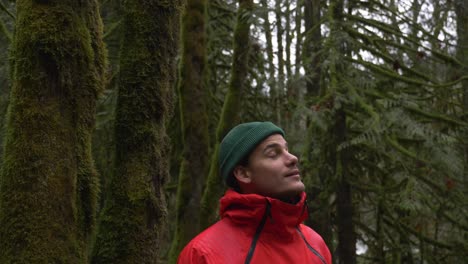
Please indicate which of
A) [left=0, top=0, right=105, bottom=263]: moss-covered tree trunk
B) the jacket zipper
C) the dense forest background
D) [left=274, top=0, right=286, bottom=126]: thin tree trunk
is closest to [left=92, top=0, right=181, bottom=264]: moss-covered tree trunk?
the dense forest background

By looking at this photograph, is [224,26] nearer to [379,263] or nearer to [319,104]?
[319,104]

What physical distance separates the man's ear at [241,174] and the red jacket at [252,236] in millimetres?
105

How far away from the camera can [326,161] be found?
24.8 feet

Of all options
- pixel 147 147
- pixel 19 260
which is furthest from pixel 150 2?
pixel 19 260

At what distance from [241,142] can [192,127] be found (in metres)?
3.88

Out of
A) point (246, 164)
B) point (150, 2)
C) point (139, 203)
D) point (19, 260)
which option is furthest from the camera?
point (150, 2)

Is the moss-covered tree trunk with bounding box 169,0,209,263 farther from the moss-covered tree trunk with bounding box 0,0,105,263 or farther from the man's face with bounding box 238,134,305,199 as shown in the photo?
the man's face with bounding box 238,134,305,199

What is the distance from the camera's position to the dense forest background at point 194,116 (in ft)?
8.11

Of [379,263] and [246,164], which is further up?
[246,164]

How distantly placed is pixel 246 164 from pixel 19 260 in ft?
3.54

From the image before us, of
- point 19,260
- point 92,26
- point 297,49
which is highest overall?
point 297,49

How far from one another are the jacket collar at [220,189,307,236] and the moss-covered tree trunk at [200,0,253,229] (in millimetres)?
4304

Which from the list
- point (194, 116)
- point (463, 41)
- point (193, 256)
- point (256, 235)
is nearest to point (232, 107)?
point (194, 116)

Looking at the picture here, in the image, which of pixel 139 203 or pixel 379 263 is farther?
pixel 379 263
